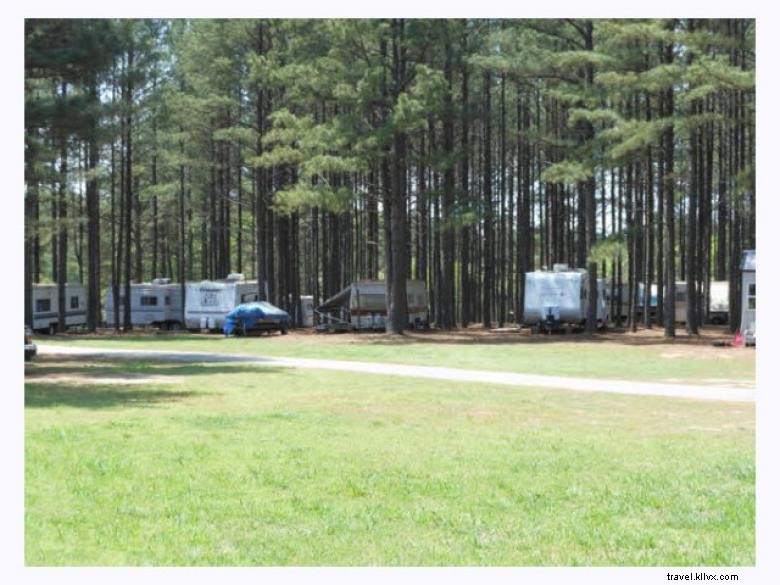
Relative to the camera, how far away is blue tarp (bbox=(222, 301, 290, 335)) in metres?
36.2

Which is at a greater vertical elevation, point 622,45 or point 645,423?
point 622,45

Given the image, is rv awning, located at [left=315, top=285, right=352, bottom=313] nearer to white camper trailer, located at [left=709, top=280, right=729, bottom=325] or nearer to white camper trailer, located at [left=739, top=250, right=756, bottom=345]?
white camper trailer, located at [left=739, top=250, right=756, bottom=345]

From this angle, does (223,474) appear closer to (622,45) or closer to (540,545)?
(540,545)

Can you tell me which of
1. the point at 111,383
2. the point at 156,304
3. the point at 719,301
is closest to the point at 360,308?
the point at 156,304

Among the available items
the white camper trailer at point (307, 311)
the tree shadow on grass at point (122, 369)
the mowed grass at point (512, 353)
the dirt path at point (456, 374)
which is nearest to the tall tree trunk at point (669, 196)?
the mowed grass at point (512, 353)

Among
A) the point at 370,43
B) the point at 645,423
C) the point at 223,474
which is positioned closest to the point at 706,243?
the point at 370,43

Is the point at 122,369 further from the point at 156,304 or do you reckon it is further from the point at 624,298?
the point at 624,298

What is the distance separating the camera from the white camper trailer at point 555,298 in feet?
114

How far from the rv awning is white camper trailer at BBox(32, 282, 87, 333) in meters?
9.86

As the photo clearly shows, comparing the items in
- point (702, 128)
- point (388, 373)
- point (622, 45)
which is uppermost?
point (622, 45)

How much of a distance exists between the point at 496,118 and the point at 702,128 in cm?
801

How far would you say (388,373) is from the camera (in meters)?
20.3

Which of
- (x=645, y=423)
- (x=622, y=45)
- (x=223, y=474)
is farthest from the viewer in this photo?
(x=622, y=45)
